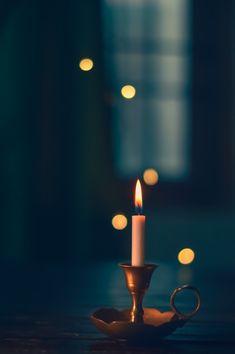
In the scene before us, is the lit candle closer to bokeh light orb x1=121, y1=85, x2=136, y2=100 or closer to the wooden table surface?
the wooden table surface

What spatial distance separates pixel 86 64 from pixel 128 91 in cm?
23

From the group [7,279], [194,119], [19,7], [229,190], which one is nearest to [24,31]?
[19,7]

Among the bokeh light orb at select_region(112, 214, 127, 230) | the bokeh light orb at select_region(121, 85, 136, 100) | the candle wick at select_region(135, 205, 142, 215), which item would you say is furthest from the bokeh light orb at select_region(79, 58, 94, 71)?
the candle wick at select_region(135, 205, 142, 215)

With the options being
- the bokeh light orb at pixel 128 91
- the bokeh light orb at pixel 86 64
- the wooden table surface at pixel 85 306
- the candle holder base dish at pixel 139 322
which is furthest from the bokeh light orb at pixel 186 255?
the candle holder base dish at pixel 139 322

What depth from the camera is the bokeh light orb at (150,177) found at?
3.14 metres

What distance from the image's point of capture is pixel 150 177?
10.3 feet

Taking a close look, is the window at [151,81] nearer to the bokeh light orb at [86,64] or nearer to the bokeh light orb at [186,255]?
the bokeh light orb at [86,64]

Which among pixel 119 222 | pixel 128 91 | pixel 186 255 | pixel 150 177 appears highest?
pixel 128 91

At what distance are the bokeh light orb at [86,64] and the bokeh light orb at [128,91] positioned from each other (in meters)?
0.19

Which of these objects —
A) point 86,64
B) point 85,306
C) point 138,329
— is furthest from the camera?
point 86,64

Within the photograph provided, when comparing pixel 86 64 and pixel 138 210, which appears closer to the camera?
pixel 138 210

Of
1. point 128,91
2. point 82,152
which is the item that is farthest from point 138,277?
point 128,91

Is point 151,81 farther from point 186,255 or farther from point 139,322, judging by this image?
point 139,322

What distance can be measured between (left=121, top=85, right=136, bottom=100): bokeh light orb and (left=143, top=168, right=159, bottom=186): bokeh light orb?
1.09ft
